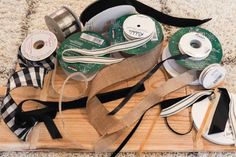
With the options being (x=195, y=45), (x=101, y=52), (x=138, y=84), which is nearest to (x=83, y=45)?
(x=101, y=52)

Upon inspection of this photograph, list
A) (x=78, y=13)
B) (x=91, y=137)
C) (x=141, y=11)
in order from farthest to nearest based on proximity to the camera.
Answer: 1. (x=78, y=13)
2. (x=141, y=11)
3. (x=91, y=137)

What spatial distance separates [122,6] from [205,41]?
0.71 feet

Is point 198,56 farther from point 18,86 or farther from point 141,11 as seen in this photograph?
point 18,86

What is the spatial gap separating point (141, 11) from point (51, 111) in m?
0.37

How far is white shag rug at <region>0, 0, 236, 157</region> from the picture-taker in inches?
38.6

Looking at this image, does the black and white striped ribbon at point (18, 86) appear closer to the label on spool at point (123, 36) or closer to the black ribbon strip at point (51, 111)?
the black ribbon strip at point (51, 111)

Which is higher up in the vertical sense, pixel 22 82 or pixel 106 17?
pixel 106 17

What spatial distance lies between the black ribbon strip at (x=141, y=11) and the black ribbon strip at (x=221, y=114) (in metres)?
0.23

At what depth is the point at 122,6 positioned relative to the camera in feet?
2.83

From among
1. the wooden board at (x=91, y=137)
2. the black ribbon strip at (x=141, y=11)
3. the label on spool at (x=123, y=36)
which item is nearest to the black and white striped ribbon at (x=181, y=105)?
the wooden board at (x=91, y=137)

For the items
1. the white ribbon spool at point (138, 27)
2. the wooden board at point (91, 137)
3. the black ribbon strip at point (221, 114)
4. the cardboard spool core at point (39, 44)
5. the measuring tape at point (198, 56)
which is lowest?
the wooden board at point (91, 137)

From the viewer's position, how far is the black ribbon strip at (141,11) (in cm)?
85

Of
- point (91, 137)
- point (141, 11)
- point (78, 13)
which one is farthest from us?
point (78, 13)

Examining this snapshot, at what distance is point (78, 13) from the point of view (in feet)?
3.52
